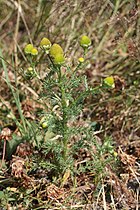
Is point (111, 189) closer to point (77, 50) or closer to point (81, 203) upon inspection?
point (81, 203)

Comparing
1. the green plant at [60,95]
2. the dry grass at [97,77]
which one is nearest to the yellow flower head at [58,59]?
the green plant at [60,95]

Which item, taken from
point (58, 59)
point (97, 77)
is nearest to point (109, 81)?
point (58, 59)

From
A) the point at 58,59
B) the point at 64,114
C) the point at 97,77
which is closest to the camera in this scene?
the point at 58,59

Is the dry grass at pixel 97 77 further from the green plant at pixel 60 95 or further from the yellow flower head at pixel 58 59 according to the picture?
the yellow flower head at pixel 58 59

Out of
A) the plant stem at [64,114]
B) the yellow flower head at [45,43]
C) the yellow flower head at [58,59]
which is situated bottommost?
the plant stem at [64,114]

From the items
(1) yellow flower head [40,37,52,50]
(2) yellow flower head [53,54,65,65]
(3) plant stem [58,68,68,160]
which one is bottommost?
(3) plant stem [58,68,68,160]

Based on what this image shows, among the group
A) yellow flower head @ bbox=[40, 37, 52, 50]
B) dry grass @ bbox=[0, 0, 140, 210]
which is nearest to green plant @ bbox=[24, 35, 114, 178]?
yellow flower head @ bbox=[40, 37, 52, 50]

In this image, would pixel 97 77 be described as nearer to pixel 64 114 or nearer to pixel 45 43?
pixel 64 114

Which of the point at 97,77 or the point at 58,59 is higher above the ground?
the point at 97,77

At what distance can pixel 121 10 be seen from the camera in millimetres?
2172

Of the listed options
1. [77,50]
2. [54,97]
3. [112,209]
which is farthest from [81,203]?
[77,50]

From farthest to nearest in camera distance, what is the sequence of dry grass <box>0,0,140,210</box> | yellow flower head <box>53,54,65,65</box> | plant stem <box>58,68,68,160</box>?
dry grass <box>0,0,140,210</box>, plant stem <box>58,68,68,160</box>, yellow flower head <box>53,54,65,65</box>

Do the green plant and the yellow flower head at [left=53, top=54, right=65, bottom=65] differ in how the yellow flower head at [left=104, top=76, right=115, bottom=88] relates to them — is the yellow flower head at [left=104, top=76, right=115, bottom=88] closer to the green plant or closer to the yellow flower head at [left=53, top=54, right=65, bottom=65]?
the green plant

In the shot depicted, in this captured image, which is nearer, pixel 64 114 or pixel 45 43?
pixel 45 43
